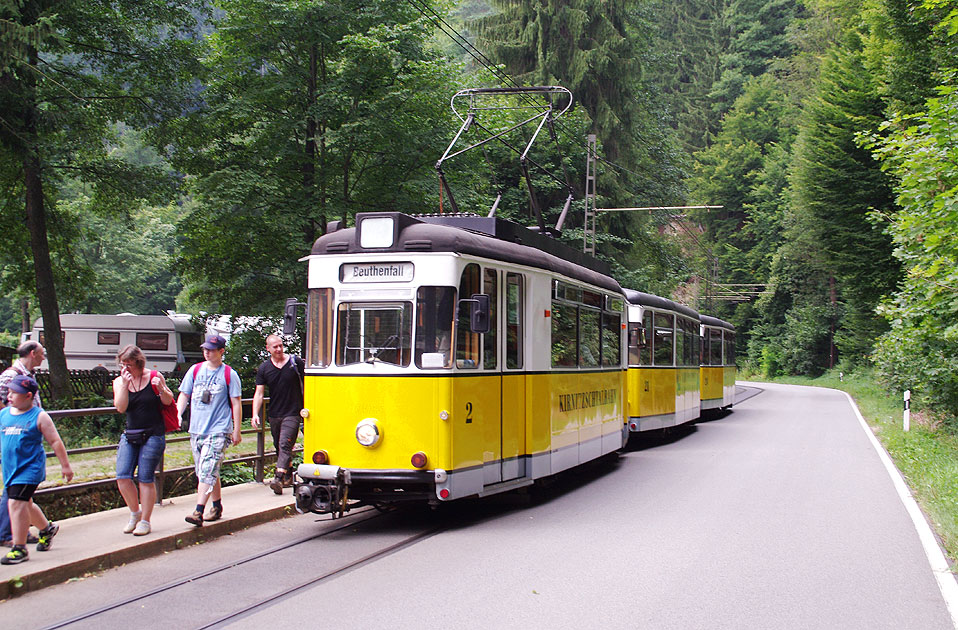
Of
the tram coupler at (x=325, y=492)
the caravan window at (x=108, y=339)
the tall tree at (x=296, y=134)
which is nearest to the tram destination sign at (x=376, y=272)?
the tram coupler at (x=325, y=492)

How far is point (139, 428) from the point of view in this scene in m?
8.34

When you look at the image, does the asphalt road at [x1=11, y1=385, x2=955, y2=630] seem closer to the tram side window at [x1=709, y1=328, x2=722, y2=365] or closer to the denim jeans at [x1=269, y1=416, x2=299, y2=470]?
the denim jeans at [x1=269, y1=416, x2=299, y2=470]

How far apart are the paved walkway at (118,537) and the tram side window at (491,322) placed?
9.32 feet

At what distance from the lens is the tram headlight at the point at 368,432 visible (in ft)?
30.1

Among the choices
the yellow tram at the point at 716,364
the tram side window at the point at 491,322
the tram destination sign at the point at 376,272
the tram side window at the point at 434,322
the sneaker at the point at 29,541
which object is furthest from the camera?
the yellow tram at the point at 716,364

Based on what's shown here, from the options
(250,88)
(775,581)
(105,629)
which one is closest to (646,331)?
(250,88)

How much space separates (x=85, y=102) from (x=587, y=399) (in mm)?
13272

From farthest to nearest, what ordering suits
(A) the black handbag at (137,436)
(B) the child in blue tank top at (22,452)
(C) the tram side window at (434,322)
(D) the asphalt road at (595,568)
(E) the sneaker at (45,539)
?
(C) the tram side window at (434,322)
(A) the black handbag at (137,436)
(E) the sneaker at (45,539)
(B) the child in blue tank top at (22,452)
(D) the asphalt road at (595,568)

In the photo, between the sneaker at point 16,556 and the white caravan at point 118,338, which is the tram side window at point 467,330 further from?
the white caravan at point 118,338

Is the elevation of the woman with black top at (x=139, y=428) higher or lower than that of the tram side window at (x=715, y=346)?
lower

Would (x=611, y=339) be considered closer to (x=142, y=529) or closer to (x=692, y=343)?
(x=142, y=529)

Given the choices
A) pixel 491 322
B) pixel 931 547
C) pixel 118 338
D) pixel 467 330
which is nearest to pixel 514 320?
pixel 491 322

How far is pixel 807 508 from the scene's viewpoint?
11117mm

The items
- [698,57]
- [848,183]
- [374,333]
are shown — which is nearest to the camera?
[374,333]
